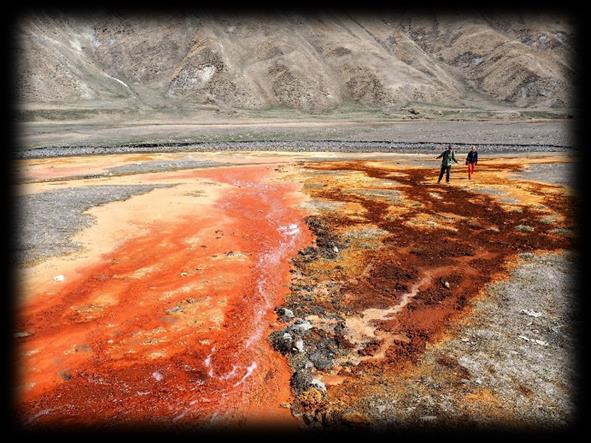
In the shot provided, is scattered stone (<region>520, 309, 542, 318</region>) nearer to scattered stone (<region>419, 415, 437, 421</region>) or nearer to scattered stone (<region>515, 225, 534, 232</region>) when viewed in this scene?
scattered stone (<region>419, 415, 437, 421</region>)

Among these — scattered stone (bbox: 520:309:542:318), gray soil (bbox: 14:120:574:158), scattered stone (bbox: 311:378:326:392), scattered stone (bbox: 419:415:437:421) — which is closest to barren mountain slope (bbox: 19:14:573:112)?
gray soil (bbox: 14:120:574:158)

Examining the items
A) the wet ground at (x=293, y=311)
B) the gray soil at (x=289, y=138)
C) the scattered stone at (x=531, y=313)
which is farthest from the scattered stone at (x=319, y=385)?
the gray soil at (x=289, y=138)

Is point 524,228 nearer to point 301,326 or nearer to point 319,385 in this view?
point 301,326

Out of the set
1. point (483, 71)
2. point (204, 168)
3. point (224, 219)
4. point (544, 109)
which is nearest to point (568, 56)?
point (483, 71)

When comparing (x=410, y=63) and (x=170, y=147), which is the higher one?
(x=410, y=63)

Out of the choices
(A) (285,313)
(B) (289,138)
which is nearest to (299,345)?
(A) (285,313)

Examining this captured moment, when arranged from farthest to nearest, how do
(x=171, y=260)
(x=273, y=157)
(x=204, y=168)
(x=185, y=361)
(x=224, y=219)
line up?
(x=273, y=157) → (x=204, y=168) → (x=224, y=219) → (x=171, y=260) → (x=185, y=361)

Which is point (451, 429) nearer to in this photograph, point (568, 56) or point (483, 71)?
point (483, 71)
